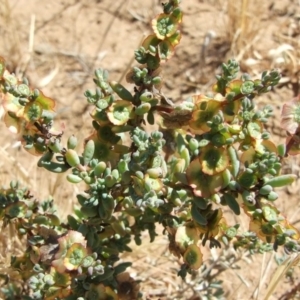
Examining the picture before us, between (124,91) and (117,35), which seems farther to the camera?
(117,35)

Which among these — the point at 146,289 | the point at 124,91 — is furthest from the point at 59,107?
the point at 124,91

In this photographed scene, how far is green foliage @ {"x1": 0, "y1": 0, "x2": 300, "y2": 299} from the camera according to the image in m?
1.28

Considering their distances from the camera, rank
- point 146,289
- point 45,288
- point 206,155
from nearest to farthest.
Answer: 1. point 206,155
2. point 45,288
3. point 146,289

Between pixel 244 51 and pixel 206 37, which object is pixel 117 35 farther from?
pixel 244 51

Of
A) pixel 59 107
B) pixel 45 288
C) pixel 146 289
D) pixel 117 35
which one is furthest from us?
pixel 117 35

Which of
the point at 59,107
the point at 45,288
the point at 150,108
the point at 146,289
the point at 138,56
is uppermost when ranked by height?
the point at 138,56

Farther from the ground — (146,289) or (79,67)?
(79,67)

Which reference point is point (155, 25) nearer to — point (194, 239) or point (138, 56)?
point (138, 56)

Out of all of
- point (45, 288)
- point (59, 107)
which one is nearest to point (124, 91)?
point (45, 288)

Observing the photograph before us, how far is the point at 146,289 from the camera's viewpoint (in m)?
2.13

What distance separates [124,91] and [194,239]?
16.0 inches

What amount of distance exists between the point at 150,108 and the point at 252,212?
1.14ft

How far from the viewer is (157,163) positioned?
1.33m

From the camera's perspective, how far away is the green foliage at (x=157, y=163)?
128 cm
